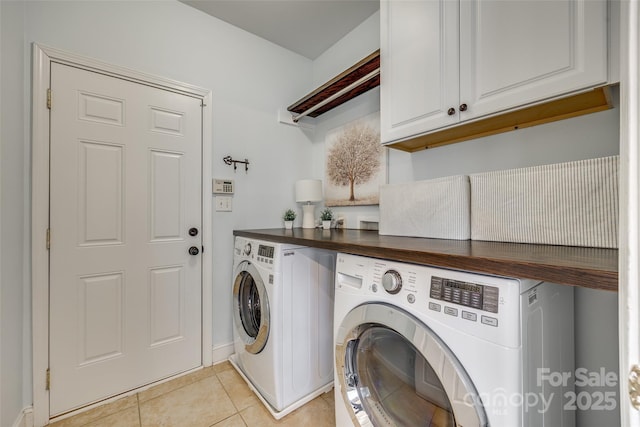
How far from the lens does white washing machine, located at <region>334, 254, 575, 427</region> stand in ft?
2.18

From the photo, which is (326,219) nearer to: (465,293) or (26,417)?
(465,293)

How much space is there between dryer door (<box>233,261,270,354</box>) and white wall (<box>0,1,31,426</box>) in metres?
1.07

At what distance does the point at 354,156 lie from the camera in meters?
2.07

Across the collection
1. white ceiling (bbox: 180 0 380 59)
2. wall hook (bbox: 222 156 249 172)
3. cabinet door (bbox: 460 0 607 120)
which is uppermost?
white ceiling (bbox: 180 0 380 59)

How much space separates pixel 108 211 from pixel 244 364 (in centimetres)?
129

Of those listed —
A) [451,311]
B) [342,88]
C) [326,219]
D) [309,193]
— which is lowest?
[451,311]

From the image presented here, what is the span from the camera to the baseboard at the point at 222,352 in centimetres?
195

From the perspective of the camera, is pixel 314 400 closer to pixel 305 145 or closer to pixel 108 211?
pixel 108 211

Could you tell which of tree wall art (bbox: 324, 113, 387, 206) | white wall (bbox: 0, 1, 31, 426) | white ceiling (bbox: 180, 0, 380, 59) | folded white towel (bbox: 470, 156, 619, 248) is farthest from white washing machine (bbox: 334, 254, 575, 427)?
white ceiling (bbox: 180, 0, 380, 59)

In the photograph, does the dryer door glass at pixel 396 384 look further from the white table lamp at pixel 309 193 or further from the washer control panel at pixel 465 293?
the white table lamp at pixel 309 193

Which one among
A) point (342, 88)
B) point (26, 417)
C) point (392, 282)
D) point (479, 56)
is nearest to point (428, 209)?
point (392, 282)

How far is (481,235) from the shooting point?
116 centimetres

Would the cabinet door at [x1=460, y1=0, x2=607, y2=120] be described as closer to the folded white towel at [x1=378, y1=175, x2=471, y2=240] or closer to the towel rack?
the folded white towel at [x1=378, y1=175, x2=471, y2=240]

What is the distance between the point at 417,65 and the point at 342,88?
764mm
